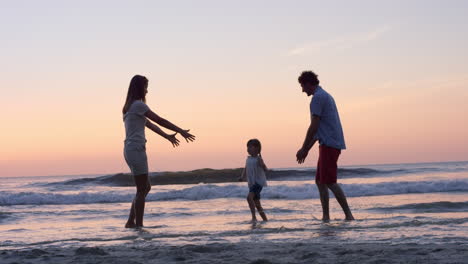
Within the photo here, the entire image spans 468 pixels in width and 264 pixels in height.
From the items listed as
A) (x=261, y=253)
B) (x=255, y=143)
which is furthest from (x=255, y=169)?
(x=261, y=253)

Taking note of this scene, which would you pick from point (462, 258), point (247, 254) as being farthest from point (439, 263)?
point (247, 254)

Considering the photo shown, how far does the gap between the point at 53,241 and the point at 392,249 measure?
3519 mm

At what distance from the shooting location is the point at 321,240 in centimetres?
543

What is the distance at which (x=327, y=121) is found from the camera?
23.4 feet

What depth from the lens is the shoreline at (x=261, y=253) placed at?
4129 millimetres

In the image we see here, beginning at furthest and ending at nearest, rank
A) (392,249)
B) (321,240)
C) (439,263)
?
(321,240) < (392,249) < (439,263)

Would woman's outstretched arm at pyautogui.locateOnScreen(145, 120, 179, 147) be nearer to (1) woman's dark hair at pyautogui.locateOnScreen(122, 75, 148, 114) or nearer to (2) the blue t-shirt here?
(1) woman's dark hair at pyautogui.locateOnScreen(122, 75, 148, 114)

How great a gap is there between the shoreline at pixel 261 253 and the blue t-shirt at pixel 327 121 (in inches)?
83.1

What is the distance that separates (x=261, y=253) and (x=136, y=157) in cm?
282

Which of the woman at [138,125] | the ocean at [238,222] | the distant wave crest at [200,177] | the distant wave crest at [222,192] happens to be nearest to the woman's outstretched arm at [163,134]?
the woman at [138,125]

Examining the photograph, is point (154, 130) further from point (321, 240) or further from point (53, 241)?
point (321, 240)

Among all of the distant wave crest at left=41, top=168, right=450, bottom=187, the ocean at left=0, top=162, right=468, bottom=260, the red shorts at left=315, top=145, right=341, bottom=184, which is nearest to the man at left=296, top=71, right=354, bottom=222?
the red shorts at left=315, top=145, right=341, bottom=184

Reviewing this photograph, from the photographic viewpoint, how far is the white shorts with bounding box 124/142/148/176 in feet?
23.0

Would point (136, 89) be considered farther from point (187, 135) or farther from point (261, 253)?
point (261, 253)
